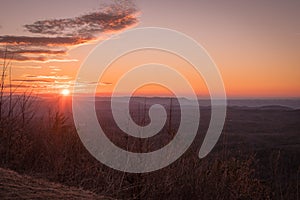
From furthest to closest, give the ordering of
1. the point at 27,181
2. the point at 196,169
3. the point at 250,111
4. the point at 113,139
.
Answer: the point at 250,111 → the point at 113,139 → the point at 196,169 → the point at 27,181

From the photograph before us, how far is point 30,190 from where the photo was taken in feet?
11.5

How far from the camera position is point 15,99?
6168 mm

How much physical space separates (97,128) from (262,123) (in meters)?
79.0

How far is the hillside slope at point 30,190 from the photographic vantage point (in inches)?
130

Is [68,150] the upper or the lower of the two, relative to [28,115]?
lower

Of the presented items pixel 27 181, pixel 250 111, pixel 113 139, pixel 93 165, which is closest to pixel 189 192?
pixel 93 165

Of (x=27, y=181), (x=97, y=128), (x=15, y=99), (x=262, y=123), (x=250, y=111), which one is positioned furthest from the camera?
(x=250, y=111)

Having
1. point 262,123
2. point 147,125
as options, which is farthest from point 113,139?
point 262,123

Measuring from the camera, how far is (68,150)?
6.04 metres

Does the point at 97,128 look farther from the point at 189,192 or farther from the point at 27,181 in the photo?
the point at 27,181

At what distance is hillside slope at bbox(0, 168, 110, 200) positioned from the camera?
3300 mm

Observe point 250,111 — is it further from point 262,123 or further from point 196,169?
point 196,169

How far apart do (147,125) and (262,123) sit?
79.7m

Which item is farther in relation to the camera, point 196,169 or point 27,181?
point 196,169
